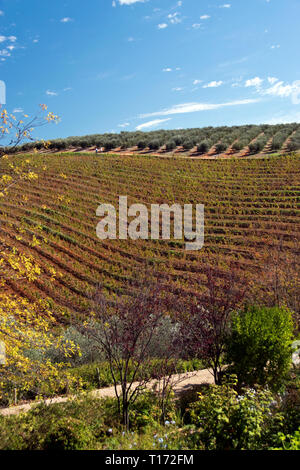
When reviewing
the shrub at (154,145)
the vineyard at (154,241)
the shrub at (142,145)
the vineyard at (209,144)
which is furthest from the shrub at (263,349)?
the shrub at (142,145)

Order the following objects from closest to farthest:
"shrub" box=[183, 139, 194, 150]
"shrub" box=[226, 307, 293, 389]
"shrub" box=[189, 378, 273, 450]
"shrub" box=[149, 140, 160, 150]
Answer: "shrub" box=[189, 378, 273, 450], "shrub" box=[226, 307, 293, 389], "shrub" box=[183, 139, 194, 150], "shrub" box=[149, 140, 160, 150]

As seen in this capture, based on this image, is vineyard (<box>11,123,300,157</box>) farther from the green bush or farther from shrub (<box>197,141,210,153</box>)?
the green bush

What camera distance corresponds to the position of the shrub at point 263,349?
7258 mm

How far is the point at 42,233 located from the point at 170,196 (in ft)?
37.1

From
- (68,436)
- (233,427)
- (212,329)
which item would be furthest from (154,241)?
(233,427)

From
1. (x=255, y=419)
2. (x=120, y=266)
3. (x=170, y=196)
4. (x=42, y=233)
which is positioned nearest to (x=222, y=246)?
(x=120, y=266)

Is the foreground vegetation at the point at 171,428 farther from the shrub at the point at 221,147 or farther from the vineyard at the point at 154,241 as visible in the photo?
the shrub at the point at 221,147

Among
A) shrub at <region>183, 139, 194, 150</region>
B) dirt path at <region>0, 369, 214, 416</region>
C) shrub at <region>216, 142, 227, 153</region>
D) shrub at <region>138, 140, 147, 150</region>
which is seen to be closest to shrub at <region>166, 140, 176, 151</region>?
shrub at <region>183, 139, 194, 150</region>

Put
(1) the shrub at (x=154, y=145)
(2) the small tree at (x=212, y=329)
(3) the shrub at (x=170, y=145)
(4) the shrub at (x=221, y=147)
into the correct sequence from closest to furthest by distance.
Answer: (2) the small tree at (x=212, y=329) → (4) the shrub at (x=221, y=147) → (3) the shrub at (x=170, y=145) → (1) the shrub at (x=154, y=145)

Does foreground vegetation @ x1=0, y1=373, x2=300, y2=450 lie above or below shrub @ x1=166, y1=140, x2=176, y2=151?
below

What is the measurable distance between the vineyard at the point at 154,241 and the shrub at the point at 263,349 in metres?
3.86

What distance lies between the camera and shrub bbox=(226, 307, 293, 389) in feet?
23.8

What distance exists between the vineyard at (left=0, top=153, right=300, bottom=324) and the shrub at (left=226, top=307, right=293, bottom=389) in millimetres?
3865

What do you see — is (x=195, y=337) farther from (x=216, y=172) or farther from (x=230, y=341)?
(x=216, y=172)
